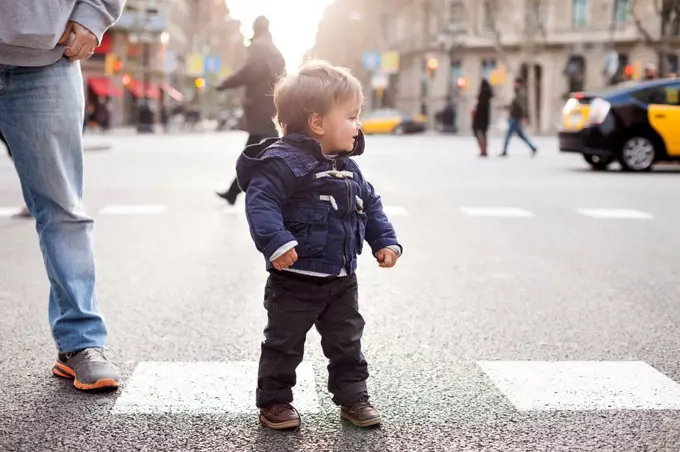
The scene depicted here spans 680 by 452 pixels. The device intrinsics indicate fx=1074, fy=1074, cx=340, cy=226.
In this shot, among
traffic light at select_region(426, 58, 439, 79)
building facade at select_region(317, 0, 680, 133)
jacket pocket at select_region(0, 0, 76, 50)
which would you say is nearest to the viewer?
jacket pocket at select_region(0, 0, 76, 50)

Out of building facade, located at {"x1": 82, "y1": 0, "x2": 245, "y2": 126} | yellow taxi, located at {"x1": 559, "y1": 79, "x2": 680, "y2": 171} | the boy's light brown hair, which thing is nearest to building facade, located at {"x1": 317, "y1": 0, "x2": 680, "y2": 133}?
building facade, located at {"x1": 82, "y1": 0, "x2": 245, "y2": 126}

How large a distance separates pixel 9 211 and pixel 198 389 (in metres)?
7.28

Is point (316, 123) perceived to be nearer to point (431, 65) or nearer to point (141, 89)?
point (431, 65)

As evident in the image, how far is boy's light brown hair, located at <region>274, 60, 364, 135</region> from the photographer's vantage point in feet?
10.6

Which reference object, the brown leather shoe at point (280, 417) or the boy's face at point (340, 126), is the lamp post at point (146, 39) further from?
the brown leather shoe at point (280, 417)

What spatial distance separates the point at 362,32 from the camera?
86.2 metres

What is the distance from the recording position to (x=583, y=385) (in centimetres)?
382

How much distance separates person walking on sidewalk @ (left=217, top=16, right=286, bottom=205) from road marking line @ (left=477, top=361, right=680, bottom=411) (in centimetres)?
638

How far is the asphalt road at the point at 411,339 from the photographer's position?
3250 mm

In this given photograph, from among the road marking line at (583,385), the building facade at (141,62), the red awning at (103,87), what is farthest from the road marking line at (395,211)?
the red awning at (103,87)

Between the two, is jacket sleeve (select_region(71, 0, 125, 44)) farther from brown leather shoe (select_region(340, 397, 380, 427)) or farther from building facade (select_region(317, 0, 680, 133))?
building facade (select_region(317, 0, 680, 133))

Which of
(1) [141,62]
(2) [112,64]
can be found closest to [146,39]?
(1) [141,62]

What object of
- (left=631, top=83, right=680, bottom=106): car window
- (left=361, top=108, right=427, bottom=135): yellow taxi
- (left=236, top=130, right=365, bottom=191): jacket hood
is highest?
(left=236, top=130, right=365, bottom=191): jacket hood

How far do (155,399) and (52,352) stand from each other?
91 cm
